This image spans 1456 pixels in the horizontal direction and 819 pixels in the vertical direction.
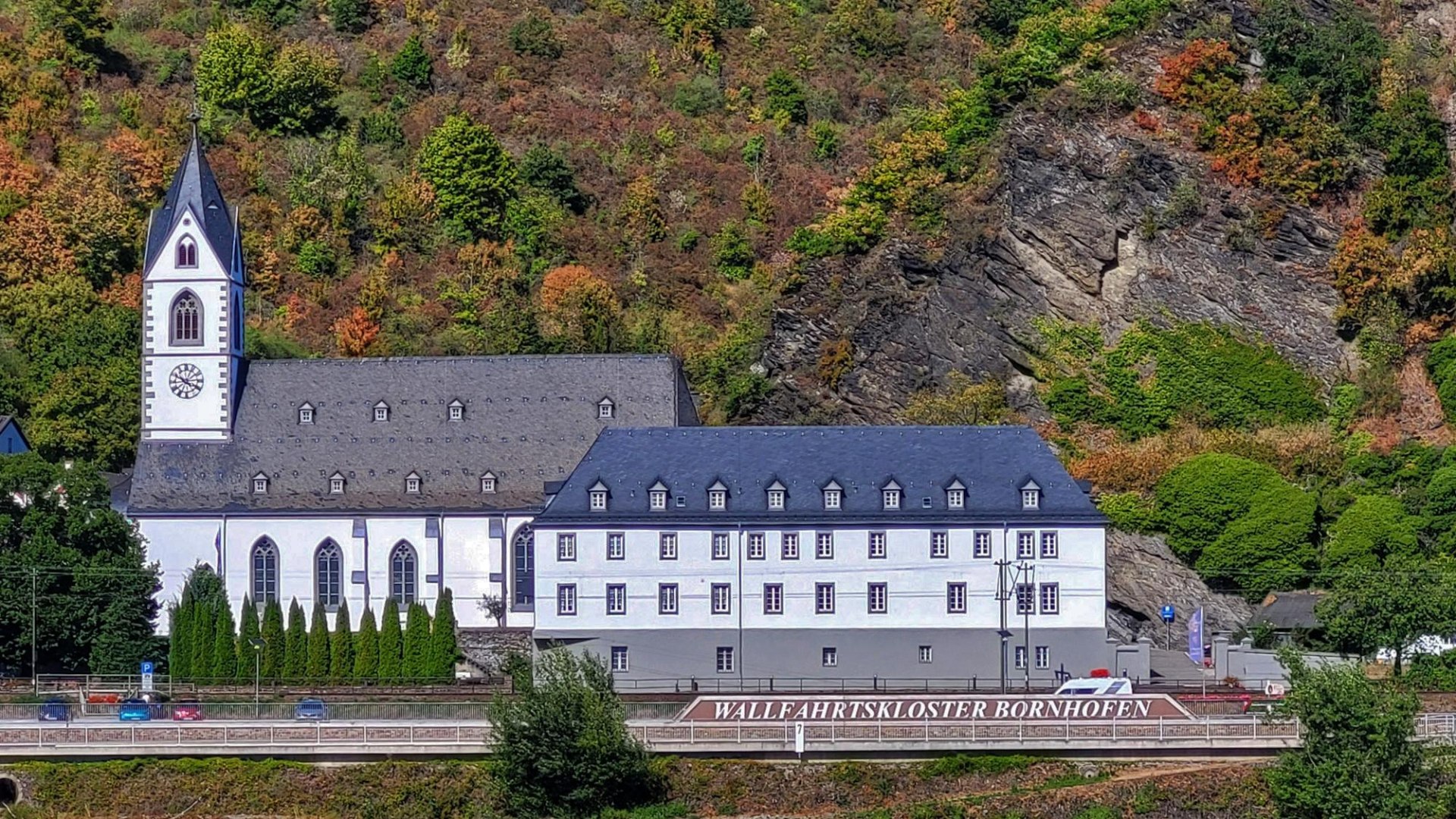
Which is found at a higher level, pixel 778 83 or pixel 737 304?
pixel 778 83

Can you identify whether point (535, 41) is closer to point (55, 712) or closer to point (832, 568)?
point (832, 568)

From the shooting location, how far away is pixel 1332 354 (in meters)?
104

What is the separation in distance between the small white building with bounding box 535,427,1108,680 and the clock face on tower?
50.5 feet

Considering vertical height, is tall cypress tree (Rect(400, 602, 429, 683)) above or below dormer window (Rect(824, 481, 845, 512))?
below

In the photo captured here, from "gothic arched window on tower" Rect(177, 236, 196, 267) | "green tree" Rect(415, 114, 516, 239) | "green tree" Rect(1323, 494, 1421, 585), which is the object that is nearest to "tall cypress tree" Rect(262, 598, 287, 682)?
"gothic arched window on tower" Rect(177, 236, 196, 267)

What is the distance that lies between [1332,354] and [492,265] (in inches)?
1496

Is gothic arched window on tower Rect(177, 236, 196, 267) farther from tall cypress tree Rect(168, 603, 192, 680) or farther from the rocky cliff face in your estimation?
the rocky cliff face

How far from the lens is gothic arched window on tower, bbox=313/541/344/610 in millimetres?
90312

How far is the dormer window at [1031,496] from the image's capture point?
8419 centimetres

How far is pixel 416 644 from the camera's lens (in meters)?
86.4

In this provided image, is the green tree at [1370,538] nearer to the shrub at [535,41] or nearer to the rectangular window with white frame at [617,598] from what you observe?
the rectangular window with white frame at [617,598]

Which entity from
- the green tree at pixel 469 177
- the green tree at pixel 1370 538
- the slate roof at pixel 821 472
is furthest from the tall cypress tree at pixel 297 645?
the green tree at pixel 469 177

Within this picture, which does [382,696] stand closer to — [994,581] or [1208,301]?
[994,581]

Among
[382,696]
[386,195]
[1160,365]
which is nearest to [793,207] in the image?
[386,195]
